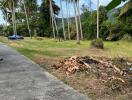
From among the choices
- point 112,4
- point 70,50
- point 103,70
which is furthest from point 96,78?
point 70,50

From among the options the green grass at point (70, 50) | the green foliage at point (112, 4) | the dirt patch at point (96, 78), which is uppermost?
the green foliage at point (112, 4)

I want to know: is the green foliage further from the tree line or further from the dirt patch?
the tree line

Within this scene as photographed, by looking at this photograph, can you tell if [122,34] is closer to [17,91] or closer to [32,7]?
[17,91]

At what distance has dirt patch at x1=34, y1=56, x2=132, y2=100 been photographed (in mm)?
10438

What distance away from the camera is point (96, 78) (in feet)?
42.2

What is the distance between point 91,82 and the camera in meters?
12.3

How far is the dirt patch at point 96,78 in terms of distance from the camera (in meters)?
10.4

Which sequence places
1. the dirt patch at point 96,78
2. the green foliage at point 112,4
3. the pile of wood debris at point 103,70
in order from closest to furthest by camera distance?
the green foliage at point 112,4 < the dirt patch at point 96,78 < the pile of wood debris at point 103,70

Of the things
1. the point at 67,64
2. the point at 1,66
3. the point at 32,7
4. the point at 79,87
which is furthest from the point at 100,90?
the point at 32,7

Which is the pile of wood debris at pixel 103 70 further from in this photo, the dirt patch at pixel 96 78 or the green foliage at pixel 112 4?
the green foliage at pixel 112 4

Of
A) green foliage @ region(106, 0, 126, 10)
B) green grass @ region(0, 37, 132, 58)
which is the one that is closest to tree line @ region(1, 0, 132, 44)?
green grass @ region(0, 37, 132, 58)

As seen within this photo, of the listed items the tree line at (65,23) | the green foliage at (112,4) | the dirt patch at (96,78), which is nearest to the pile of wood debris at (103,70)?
the dirt patch at (96,78)

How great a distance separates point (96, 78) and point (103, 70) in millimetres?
1470

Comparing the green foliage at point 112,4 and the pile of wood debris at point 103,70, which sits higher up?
the green foliage at point 112,4
